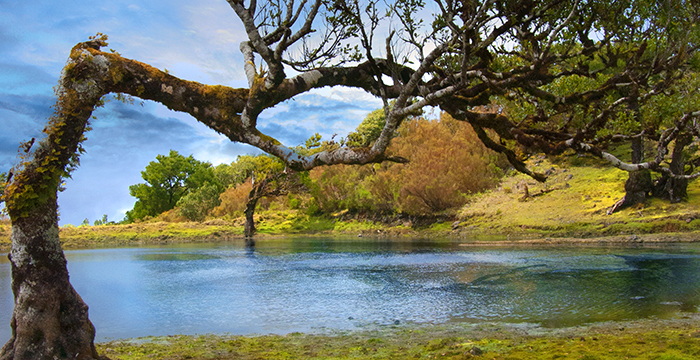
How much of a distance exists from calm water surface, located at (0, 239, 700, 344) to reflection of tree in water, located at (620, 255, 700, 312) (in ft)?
0.08

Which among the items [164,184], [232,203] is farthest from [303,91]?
[164,184]

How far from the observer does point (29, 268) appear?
5875 mm

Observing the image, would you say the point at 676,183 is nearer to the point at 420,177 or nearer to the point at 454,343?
the point at 420,177

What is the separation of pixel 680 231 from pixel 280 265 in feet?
63.1

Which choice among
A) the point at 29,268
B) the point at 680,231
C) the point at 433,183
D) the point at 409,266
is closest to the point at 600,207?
the point at 680,231

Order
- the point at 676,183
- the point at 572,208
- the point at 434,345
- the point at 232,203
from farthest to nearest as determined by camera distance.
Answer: the point at 232,203
the point at 572,208
the point at 676,183
the point at 434,345

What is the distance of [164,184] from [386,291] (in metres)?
58.3

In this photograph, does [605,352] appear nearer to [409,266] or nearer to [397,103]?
[397,103]

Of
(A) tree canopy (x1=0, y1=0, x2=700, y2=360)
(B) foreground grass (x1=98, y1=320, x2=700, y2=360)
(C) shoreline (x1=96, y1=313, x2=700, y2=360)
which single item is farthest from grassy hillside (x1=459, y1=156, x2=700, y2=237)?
(B) foreground grass (x1=98, y1=320, x2=700, y2=360)

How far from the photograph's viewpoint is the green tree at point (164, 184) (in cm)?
6225

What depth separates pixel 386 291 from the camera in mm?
12492

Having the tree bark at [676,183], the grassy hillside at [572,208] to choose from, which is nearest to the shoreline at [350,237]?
the grassy hillside at [572,208]

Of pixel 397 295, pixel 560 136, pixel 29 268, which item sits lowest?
pixel 397 295

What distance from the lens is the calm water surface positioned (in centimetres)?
919
